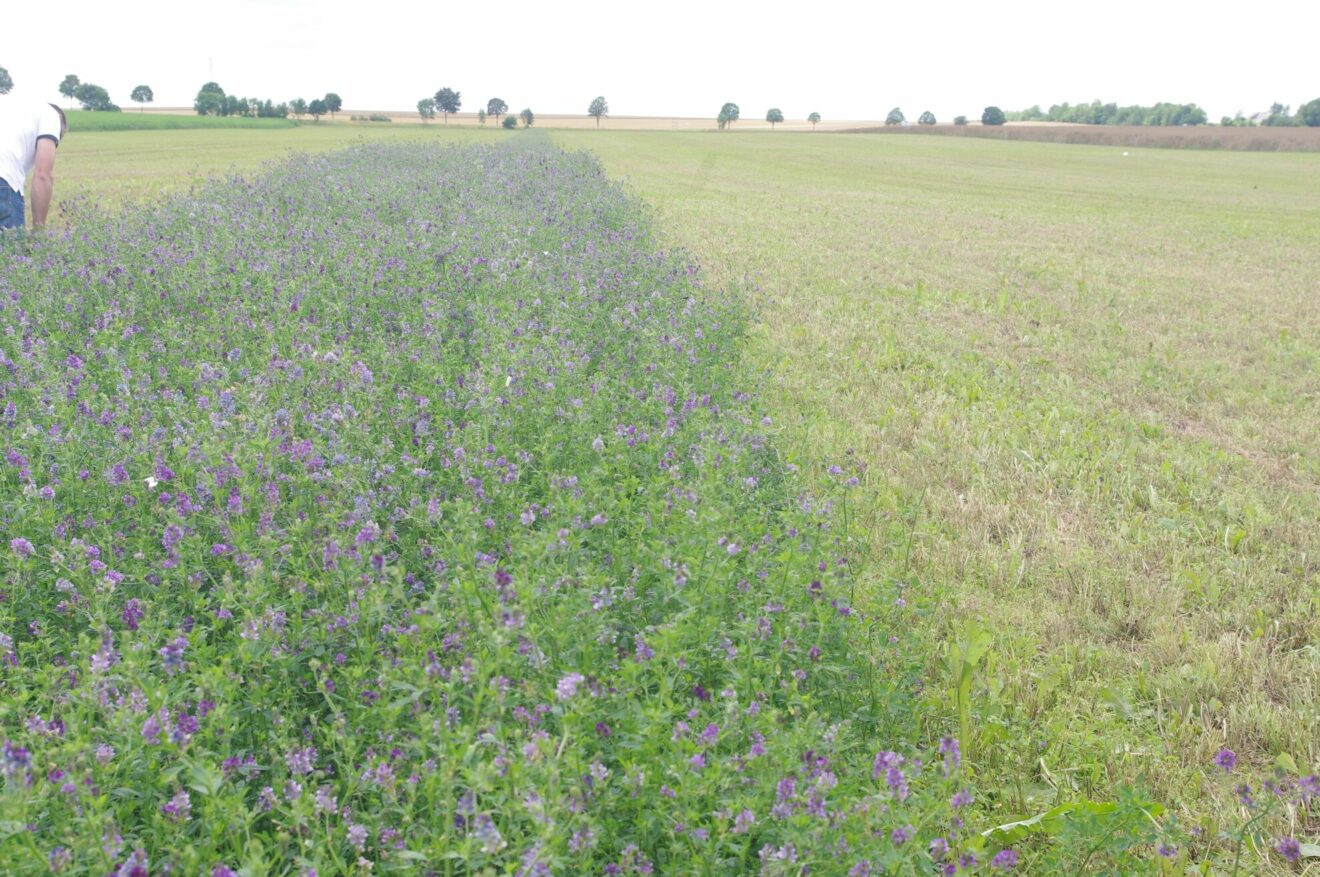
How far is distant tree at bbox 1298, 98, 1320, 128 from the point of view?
9138cm

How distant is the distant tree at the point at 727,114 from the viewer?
387 feet

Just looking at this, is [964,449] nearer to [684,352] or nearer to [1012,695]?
[684,352]

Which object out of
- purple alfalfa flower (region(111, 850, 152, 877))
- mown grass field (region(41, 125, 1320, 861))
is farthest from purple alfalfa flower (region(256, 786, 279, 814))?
mown grass field (region(41, 125, 1320, 861))

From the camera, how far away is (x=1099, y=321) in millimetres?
9688

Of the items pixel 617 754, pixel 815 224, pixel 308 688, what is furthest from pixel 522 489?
pixel 815 224

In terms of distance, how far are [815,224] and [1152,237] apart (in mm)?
6535

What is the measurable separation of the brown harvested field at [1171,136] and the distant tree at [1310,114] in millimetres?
26294

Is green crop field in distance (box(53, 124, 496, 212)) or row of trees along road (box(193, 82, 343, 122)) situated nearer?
green crop field in distance (box(53, 124, 496, 212))

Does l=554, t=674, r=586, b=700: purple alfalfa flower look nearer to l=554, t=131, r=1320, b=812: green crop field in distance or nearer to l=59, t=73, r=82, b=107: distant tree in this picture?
l=554, t=131, r=1320, b=812: green crop field in distance

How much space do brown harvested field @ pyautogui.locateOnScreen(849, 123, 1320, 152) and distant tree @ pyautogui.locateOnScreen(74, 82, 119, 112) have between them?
95.1 m

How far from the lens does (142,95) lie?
120562 mm

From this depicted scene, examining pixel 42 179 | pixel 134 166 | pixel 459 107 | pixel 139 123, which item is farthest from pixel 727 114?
pixel 42 179

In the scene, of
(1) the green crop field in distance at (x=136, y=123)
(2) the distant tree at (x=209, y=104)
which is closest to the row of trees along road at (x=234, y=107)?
(2) the distant tree at (x=209, y=104)

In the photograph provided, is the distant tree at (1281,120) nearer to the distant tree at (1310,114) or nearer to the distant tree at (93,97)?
the distant tree at (1310,114)
